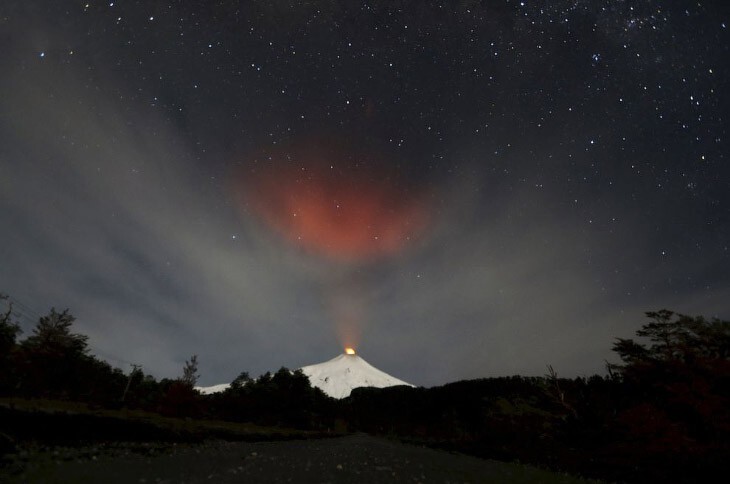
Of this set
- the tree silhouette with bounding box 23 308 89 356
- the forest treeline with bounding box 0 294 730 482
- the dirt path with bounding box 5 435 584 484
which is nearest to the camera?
the dirt path with bounding box 5 435 584 484

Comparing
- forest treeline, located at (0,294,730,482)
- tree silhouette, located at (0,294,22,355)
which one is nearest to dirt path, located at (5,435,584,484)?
forest treeline, located at (0,294,730,482)

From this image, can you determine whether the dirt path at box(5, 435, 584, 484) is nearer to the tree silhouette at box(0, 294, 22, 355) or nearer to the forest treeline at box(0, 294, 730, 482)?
the forest treeline at box(0, 294, 730, 482)

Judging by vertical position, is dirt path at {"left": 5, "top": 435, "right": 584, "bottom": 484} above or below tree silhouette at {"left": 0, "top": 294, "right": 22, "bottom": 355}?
below

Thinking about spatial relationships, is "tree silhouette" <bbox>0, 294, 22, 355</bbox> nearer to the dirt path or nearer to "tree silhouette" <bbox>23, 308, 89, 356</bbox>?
"tree silhouette" <bbox>23, 308, 89, 356</bbox>

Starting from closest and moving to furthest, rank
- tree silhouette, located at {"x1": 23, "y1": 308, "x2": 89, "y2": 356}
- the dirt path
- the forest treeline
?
the dirt path, the forest treeline, tree silhouette, located at {"x1": 23, "y1": 308, "x2": 89, "y2": 356}

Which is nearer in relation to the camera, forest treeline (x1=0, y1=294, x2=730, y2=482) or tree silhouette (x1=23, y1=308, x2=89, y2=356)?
forest treeline (x1=0, y1=294, x2=730, y2=482)

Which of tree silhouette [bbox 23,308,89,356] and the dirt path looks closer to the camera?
the dirt path

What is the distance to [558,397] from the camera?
31.6 meters

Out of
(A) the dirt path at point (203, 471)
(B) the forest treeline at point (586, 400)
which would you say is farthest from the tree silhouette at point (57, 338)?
Answer: (A) the dirt path at point (203, 471)

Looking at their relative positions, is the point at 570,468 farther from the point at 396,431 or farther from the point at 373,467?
the point at 396,431

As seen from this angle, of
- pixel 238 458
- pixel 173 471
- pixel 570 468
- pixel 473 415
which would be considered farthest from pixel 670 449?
pixel 473 415

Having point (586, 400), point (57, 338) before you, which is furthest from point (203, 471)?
point (57, 338)

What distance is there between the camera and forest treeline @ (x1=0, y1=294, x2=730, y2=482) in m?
20.1

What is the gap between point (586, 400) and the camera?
1204 inches
